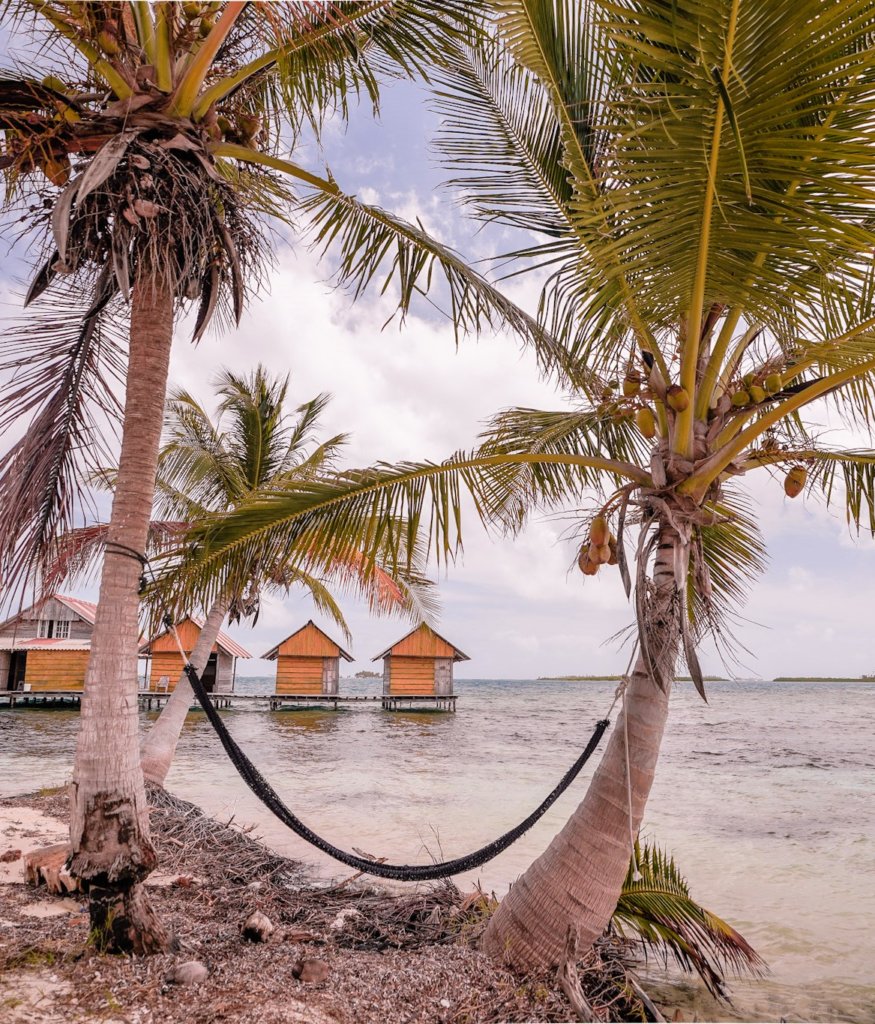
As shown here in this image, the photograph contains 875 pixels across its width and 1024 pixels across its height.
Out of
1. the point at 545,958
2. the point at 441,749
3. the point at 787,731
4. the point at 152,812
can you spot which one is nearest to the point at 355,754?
the point at 441,749

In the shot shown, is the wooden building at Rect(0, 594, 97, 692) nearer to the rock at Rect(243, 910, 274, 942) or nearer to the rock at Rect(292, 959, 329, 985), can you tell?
the rock at Rect(243, 910, 274, 942)

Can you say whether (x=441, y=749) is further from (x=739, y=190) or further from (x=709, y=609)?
(x=739, y=190)

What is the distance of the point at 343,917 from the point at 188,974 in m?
1.55

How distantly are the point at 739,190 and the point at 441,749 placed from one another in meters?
18.3

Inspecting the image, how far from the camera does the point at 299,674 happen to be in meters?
29.4

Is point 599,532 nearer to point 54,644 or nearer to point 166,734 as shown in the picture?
point 166,734

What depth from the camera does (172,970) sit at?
2.86 meters

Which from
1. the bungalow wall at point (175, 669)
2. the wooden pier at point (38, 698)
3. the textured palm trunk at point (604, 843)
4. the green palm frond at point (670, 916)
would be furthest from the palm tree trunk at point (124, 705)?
the bungalow wall at point (175, 669)

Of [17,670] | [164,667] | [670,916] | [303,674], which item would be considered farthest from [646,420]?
[17,670]

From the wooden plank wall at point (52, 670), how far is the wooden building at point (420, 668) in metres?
11.0

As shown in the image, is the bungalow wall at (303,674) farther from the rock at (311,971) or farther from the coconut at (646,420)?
the coconut at (646,420)

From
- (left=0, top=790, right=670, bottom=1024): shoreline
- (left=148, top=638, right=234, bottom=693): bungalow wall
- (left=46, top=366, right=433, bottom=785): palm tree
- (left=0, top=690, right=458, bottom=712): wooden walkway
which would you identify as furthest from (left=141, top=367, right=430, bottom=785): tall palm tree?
(left=148, top=638, right=234, bottom=693): bungalow wall

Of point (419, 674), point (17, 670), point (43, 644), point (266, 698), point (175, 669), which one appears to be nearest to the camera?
point (43, 644)

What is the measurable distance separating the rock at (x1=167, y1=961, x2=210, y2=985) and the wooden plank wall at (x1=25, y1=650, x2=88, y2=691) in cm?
2522
